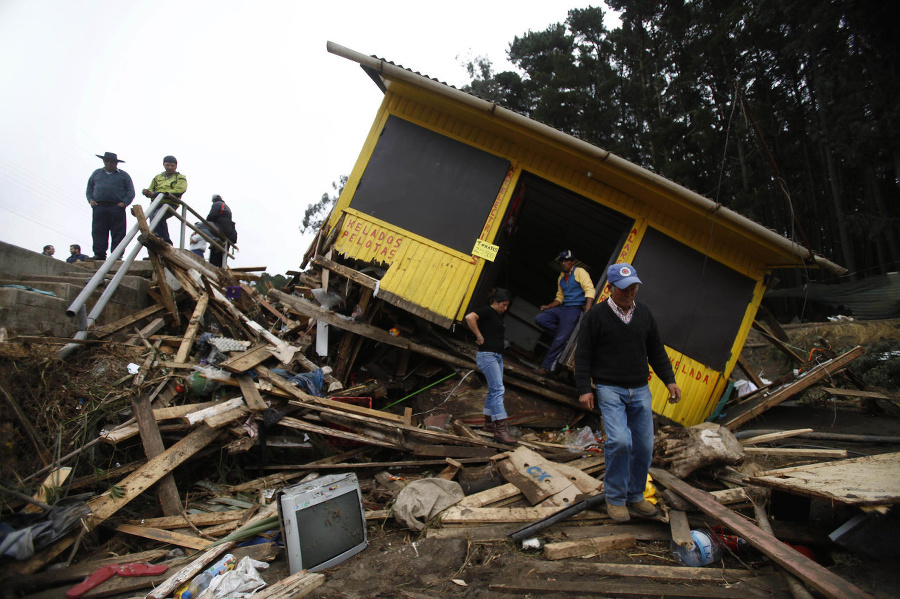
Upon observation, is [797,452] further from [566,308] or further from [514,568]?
[514,568]

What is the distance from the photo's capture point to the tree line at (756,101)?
14.1m

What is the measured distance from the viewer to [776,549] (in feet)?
9.80

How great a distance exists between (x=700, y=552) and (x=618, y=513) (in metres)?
0.63

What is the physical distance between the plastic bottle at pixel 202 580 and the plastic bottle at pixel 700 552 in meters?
3.44

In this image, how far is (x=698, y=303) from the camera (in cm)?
749

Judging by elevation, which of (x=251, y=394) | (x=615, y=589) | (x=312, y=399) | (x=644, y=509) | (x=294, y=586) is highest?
(x=644, y=509)

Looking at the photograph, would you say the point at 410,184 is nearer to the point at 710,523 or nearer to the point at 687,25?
the point at 710,523

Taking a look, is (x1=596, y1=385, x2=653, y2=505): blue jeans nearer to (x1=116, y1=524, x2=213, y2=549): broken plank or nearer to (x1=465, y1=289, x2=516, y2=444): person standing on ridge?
(x1=465, y1=289, x2=516, y2=444): person standing on ridge

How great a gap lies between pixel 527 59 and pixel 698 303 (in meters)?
30.0

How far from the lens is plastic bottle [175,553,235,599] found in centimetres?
326

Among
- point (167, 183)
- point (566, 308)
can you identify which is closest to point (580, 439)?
point (566, 308)

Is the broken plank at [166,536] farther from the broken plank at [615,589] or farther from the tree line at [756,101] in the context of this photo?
the tree line at [756,101]

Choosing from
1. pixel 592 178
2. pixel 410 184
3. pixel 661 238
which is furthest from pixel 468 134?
pixel 661 238

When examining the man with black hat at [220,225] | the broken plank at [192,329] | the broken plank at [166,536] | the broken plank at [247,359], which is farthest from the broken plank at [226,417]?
the man with black hat at [220,225]
